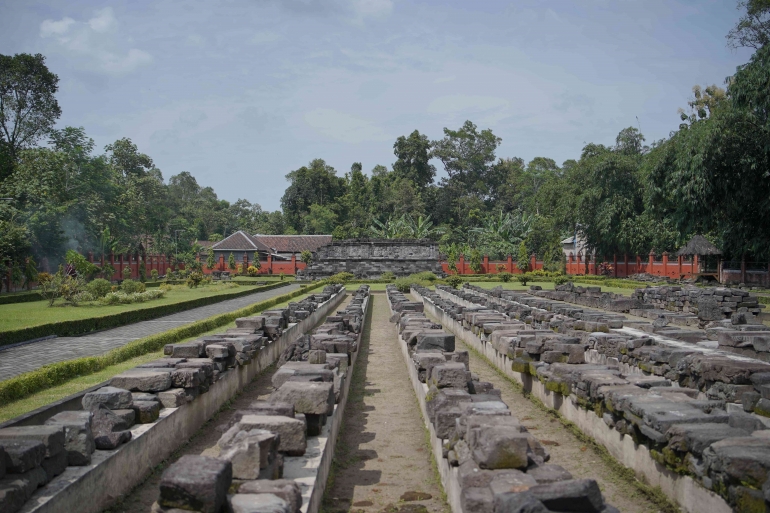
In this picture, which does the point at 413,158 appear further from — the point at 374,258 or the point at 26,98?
the point at 26,98

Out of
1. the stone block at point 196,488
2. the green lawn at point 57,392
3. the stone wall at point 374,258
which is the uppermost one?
the stone wall at point 374,258

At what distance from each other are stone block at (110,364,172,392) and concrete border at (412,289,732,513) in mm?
3899

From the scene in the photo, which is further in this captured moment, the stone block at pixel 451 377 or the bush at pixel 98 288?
the bush at pixel 98 288

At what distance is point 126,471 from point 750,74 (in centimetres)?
2512

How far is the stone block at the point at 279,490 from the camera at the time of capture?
11.2ft

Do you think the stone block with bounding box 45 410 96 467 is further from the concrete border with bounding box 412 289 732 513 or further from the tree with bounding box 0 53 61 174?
the tree with bounding box 0 53 61 174

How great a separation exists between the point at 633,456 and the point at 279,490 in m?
2.95

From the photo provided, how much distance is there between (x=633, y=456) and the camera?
197 inches

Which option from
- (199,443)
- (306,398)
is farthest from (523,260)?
(306,398)

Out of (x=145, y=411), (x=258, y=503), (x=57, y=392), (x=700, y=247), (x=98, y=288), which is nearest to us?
(x=258, y=503)

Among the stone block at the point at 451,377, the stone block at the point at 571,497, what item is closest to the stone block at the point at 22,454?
the stone block at the point at 571,497

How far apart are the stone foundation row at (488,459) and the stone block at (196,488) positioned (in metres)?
1.32

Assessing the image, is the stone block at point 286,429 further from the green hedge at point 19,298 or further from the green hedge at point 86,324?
the green hedge at point 19,298

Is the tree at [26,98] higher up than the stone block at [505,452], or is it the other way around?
the tree at [26,98]
